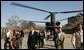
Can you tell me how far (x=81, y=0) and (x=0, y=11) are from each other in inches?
152

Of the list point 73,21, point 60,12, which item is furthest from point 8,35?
point 73,21

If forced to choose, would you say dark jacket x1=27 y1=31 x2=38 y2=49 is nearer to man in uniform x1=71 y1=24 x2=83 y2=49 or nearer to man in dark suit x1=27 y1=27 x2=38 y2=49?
man in dark suit x1=27 y1=27 x2=38 y2=49

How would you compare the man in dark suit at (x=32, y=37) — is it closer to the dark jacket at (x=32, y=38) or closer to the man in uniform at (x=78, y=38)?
the dark jacket at (x=32, y=38)

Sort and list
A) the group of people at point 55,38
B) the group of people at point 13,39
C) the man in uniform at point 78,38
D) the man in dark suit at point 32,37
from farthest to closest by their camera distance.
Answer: the group of people at point 13,39, the man in dark suit at point 32,37, the group of people at point 55,38, the man in uniform at point 78,38

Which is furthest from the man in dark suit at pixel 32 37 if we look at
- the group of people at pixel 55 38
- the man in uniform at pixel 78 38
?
the man in uniform at pixel 78 38

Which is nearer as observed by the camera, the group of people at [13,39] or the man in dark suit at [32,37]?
the man in dark suit at [32,37]

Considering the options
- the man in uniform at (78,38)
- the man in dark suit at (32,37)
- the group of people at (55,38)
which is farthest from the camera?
the man in dark suit at (32,37)

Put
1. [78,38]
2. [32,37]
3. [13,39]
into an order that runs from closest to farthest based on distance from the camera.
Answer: [78,38] → [32,37] → [13,39]

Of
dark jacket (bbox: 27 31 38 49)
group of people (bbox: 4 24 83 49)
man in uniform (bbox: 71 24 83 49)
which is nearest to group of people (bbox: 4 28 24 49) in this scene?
group of people (bbox: 4 24 83 49)

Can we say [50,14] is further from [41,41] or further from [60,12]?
[41,41]

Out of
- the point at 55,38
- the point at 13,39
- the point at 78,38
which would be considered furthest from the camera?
the point at 13,39

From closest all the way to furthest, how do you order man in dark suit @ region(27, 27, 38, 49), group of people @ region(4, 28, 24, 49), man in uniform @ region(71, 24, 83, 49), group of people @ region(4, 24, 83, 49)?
man in uniform @ region(71, 24, 83, 49) < group of people @ region(4, 24, 83, 49) < man in dark suit @ region(27, 27, 38, 49) < group of people @ region(4, 28, 24, 49)

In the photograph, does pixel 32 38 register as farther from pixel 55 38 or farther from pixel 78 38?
pixel 78 38

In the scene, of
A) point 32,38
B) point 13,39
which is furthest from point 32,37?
point 13,39
